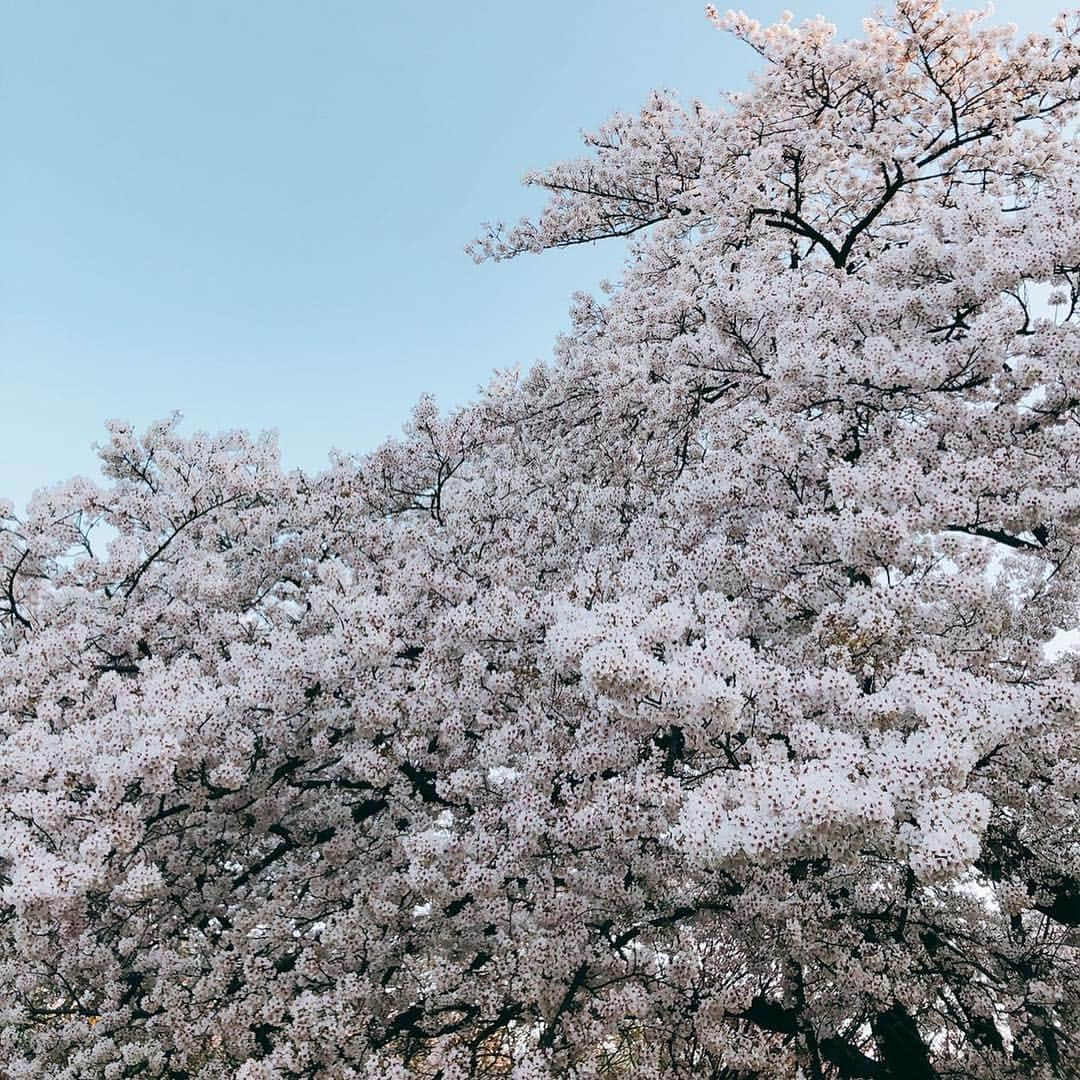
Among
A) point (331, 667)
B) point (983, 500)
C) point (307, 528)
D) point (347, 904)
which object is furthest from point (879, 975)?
point (307, 528)

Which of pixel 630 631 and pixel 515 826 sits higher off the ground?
pixel 630 631

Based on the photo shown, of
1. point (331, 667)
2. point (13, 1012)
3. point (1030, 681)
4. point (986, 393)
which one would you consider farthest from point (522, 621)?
point (13, 1012)

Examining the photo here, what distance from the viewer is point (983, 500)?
22.7 ft

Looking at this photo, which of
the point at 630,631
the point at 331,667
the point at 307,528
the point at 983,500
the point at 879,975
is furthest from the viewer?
the point at 307,528

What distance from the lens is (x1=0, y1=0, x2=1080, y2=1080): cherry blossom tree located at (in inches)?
232

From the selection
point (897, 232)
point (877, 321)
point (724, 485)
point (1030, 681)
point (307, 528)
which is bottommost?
point (1030, 681)

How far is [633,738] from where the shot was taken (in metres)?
7.25

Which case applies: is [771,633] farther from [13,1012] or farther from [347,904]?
[13,1012]

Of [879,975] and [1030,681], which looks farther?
[879,975]

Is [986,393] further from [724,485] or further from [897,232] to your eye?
[897,232]

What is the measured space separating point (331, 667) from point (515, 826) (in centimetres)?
234

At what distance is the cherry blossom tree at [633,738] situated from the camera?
5898 mm

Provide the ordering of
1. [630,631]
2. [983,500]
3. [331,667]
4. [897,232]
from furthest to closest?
[897,232] → [331,667] → [983,500] → [630,631]

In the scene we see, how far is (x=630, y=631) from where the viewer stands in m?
5.84
